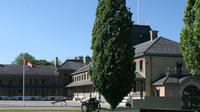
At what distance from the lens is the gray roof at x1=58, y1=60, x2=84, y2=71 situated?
77375 millimetres

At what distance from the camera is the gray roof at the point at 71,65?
254 feet

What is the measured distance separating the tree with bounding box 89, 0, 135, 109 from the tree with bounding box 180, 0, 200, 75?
367 cm

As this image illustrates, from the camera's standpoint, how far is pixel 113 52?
20438 mm

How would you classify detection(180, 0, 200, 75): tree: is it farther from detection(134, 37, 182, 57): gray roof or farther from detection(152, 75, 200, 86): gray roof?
detection(134, 37, 182, 57): gray roof

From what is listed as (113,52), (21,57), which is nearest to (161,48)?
(113,52)

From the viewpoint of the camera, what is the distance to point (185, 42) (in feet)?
68.1

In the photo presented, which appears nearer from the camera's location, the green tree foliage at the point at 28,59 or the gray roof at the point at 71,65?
the gray roof at the point at 71,65

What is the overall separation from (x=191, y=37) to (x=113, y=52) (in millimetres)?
5243

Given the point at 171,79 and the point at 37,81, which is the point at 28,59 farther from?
the point at 171,79

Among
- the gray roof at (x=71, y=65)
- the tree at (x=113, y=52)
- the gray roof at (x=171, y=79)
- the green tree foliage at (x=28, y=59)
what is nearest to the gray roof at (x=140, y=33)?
the gray roof at (x=171, y=79)

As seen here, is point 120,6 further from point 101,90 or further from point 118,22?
point 101,90

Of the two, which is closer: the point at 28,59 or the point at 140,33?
the point at 140,33

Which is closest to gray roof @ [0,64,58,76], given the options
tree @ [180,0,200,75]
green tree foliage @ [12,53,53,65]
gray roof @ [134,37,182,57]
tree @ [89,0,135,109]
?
green tree foliage @ [12,53,53,65]

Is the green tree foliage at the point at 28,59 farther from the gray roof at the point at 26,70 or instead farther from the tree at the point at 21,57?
the gray roof at the point at 26,70
